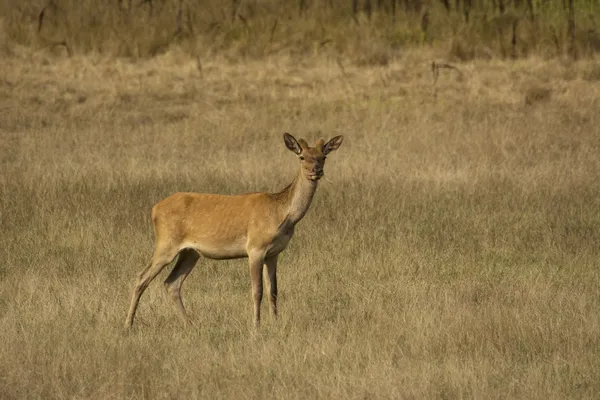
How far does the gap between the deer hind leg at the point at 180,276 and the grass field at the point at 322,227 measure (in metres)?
0.17

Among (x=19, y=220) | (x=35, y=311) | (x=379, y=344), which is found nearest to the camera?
(x=379, y=344)

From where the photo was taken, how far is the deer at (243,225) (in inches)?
332

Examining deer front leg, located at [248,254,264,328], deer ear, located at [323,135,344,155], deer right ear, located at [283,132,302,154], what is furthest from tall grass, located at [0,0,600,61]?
deer front leg, located at [248,254,264,328]

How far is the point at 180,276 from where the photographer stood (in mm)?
9000

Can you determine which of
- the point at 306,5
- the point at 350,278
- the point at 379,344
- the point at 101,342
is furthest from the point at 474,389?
the point at 306,5

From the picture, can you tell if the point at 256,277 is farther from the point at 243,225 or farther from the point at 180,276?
the point at 180,276

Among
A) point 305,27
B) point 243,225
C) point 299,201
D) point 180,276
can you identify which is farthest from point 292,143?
point 305,27

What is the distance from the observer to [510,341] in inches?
317

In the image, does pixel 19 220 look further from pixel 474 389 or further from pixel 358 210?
pixel 474 389

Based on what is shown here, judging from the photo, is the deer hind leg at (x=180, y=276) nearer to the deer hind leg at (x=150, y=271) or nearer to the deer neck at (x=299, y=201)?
the deer hind leg at (x=150, y=271)

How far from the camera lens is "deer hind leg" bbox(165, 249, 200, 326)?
8.91 meters

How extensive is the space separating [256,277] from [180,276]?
0.83 metres

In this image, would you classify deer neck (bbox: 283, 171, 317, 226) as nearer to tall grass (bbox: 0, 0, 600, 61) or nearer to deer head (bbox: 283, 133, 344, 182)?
deer head (bbox: 283, 133, 344, 182)

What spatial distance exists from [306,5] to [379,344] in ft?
53.2
